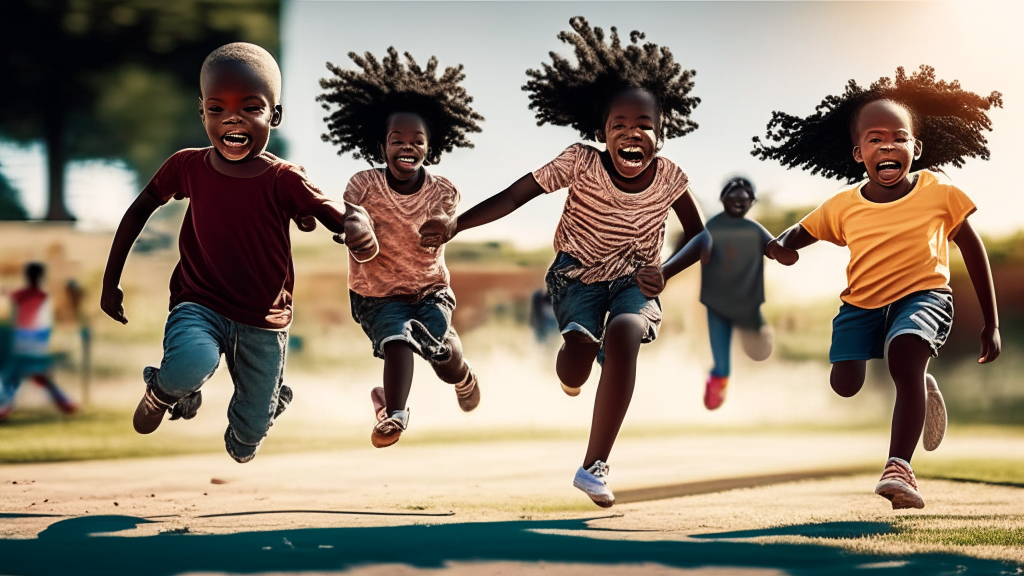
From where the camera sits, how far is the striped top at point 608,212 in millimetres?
4996

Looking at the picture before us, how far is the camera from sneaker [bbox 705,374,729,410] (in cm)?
820

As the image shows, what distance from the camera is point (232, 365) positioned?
494 centimetres

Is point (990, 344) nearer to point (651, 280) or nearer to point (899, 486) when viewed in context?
point (899, 486)

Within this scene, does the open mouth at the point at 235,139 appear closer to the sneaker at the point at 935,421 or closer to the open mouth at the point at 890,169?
the open mouth at the point at 890,169

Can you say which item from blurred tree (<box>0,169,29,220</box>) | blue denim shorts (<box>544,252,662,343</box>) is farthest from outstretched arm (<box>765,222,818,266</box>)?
blurred tree (<box>0,169,29,220</box>)

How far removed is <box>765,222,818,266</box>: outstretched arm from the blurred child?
686 cm

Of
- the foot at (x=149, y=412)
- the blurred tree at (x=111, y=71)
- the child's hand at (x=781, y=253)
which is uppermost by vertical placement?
the blurred tree at (x=111, y=71)

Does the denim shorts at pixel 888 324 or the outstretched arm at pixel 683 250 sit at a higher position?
the outstretched arm at pixel 683 250

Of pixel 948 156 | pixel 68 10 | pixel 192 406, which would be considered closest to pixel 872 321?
pixel 948 156

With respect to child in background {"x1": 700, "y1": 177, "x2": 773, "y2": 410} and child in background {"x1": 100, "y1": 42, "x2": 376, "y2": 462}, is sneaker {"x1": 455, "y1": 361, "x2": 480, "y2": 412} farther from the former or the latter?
child in background {"x1": 700, "y1": 177, "x2": 773, "y2": 410}

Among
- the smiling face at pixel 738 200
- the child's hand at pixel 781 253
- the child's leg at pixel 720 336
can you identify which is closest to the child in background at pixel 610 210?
the child's hand at pixel 781 253

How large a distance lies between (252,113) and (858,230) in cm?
287

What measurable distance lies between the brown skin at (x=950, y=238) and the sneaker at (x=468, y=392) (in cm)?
176

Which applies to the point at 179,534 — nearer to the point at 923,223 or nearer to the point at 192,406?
the point at 192,406
